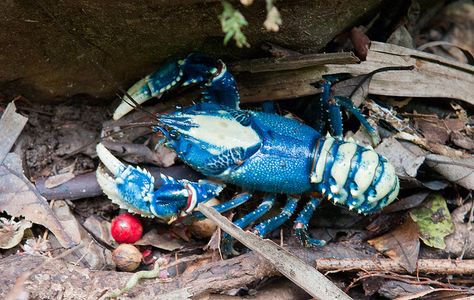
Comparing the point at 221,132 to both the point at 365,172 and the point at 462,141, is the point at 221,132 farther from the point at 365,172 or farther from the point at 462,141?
the point at 462,141

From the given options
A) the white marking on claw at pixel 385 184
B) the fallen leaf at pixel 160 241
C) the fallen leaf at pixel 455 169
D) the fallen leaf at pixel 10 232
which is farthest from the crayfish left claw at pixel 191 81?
the fallen leaf at pixel 455 169

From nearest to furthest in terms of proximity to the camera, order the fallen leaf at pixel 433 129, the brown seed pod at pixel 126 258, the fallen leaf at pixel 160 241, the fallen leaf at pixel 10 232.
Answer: the fallen leaf at pixel 10 232
the brown seed pod at pixel 126 258
the fallen leaf at pixel 160 241
the fallen leaf at pixel 433 129

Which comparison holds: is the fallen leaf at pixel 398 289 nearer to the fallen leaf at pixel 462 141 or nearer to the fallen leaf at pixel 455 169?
the fallen leaf at pixel 455 169

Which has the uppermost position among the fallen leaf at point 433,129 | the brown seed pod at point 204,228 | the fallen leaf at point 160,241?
the fallen leaf at point 433,129

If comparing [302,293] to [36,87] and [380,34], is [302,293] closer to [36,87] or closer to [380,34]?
[380,34]

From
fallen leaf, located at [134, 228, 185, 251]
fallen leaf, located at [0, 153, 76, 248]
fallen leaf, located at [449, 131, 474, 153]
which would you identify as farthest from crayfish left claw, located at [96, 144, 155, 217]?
fallen leaf, located at [449, 131, 474, 153]

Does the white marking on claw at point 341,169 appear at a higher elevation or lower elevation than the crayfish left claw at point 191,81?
lower

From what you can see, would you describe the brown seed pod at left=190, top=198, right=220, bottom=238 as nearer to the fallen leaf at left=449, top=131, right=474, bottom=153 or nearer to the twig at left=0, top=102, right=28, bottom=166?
the twig at left=0, top=102, right=28, bottom=166
